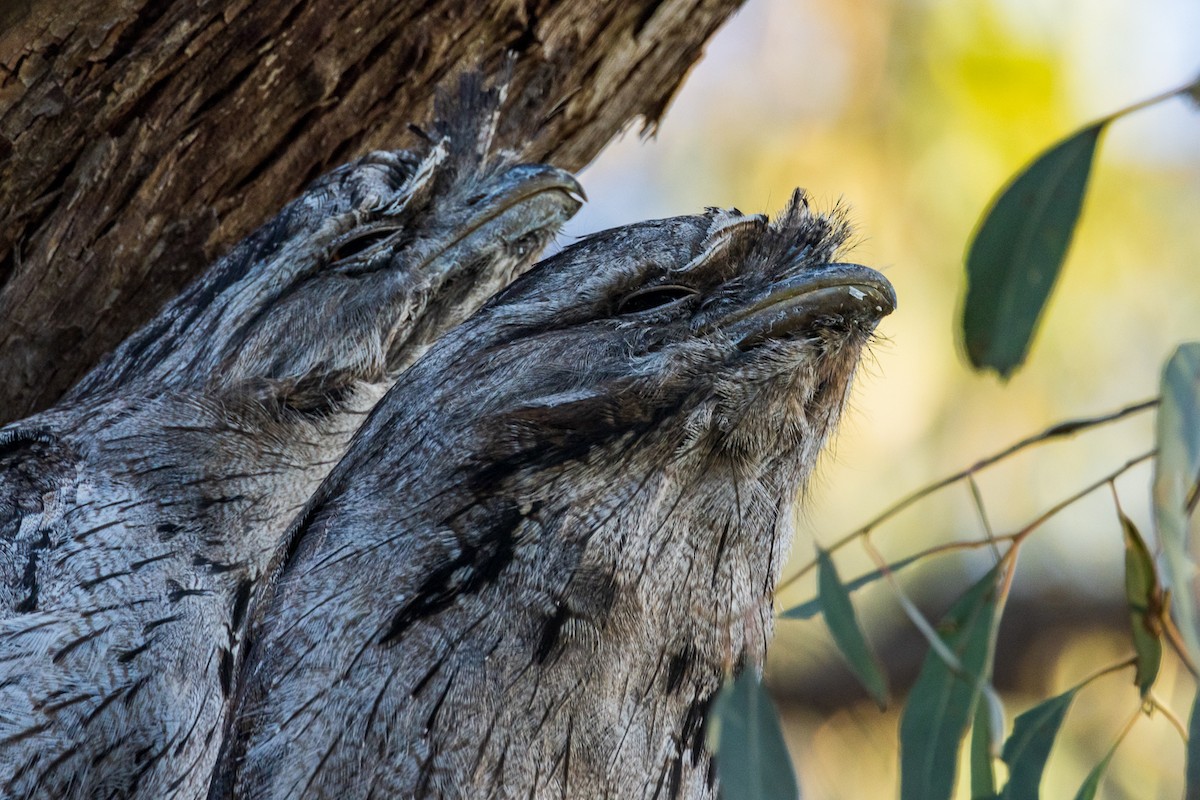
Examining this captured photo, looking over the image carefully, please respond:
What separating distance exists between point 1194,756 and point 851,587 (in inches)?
19.9

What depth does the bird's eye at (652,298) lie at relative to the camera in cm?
222

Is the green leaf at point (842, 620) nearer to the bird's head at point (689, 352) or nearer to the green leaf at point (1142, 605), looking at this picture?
the bird's head at point (689, 352)

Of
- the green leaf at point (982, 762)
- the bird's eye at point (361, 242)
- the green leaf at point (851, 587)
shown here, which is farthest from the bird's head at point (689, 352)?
the bird's eye at point (361, 242)

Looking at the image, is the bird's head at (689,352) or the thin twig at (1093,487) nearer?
the thin twig at (1093,487)

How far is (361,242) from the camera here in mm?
3303

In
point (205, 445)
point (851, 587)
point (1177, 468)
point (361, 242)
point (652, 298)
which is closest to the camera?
point (1177, 468)

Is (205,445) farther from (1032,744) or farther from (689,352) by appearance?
(1032,744)

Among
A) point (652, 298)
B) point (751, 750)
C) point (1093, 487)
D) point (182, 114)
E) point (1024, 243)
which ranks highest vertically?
point (182, 114)

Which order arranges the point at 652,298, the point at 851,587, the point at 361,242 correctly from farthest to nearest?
1. the point at 361,242
2. the point at 652,298
3. the point at 851,587

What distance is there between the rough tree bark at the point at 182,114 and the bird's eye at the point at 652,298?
1.48m

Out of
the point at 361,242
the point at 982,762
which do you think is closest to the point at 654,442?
the point at 982,762

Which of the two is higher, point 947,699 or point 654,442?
point 654,442

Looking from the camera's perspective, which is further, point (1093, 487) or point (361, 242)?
point (361, 242)

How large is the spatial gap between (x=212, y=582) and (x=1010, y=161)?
416cm
